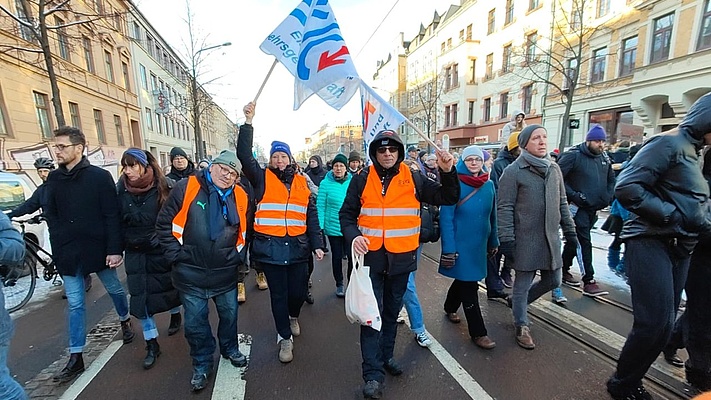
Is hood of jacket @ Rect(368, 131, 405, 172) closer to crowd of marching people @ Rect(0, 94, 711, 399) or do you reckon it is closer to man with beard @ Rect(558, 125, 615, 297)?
crowd of marching people @ Rect(0, 94, 711, 399)

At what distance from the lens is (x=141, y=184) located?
124 inches

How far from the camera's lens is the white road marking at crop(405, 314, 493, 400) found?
8.72 ft

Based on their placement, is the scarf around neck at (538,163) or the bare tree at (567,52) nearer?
the scarf around neck at (538,163)

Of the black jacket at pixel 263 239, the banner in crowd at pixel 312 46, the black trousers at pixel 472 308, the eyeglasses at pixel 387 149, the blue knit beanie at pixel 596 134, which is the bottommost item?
the black trousers at pixel 472 308

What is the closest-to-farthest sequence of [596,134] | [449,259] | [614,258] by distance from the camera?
[449,259] < [596,134] < [614,258]

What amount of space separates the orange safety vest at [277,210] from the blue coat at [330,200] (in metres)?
1.56

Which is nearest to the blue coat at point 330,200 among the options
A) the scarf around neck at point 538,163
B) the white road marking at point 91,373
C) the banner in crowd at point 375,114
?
the banner in crowd at point 375,114

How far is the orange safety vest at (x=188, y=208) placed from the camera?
2.65m

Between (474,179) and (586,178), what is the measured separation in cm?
229

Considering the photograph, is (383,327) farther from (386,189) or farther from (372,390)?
(386,189)

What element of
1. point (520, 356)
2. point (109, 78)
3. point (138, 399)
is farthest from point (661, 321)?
point (109, 78)

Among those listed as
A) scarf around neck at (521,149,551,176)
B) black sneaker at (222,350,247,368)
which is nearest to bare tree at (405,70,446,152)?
scarf around neck at (521,149,551,176)

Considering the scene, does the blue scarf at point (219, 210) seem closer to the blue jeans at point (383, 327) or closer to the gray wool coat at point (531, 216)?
the blue jeans at point (383, 327)

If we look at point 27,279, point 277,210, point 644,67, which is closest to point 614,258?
point 277,210
